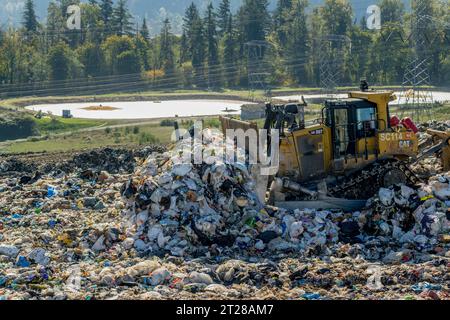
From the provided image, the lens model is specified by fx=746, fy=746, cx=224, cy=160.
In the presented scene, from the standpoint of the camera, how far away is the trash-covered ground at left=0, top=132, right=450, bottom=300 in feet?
34.2

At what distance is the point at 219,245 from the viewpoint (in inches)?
488

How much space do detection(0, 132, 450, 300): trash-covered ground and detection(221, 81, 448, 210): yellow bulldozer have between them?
2.04 ft

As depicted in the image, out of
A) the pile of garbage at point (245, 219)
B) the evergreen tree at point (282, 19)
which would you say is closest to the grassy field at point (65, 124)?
the pile of garbage at point (245, 219)

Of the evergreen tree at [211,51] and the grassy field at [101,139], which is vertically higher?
the evergreen tree at [211,51]

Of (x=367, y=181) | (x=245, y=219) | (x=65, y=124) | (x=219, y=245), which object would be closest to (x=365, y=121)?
(x=367, y=181)

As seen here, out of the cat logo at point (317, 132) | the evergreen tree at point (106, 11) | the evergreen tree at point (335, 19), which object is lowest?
the cat logo at point (317, 132)

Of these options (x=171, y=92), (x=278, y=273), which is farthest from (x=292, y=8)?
(x=278, y=273)

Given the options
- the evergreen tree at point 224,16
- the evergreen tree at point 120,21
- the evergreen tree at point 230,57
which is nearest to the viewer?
the evergreen tree at point 230,57

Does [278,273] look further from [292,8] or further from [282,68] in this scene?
[292,8]

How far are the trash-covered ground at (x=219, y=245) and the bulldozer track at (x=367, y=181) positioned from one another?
683 mm

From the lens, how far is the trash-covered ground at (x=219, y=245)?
34.2 feet

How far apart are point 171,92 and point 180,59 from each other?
42.7 ft

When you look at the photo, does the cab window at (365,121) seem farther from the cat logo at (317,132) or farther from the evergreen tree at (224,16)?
the evergreen tree at (224,16)

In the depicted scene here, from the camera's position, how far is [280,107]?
1441cm
